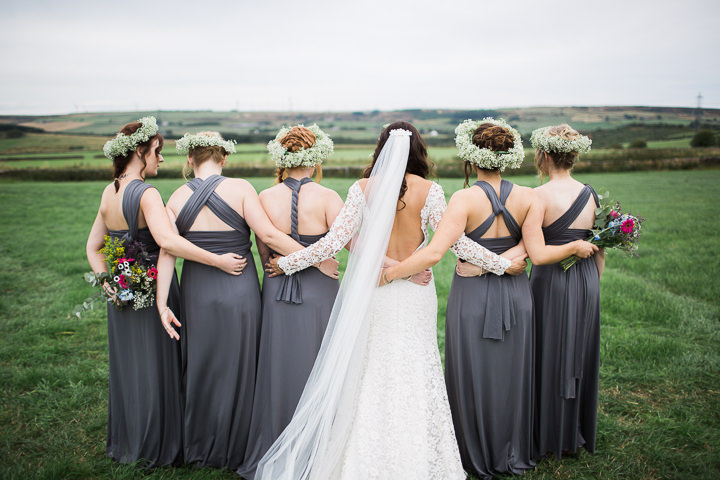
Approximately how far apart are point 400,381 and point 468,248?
122cm

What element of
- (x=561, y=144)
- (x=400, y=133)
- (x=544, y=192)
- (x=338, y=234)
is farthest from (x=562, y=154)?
(x=338, y=234)

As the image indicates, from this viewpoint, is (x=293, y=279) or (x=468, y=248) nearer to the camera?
(x=468, y=248)

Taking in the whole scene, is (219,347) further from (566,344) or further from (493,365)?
(566,344)

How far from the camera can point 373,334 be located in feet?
12.5

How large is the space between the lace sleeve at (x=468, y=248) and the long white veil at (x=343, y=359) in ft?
1.12

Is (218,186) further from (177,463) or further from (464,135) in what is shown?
(177,463)

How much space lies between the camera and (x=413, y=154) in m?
3.89

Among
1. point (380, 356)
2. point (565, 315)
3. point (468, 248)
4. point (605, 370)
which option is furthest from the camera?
point (605, 370)

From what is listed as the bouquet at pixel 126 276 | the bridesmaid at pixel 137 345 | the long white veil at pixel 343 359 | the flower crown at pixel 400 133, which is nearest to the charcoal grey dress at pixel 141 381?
the bridesmaid at pixel 137 345

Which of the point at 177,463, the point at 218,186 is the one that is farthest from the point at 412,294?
the point at 177,463

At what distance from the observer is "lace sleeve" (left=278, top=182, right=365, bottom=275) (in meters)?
3.91

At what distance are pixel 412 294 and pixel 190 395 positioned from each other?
2233mm

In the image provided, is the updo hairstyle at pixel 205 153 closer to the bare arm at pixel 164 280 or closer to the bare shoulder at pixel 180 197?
the bare shoulder at pixel 180 197

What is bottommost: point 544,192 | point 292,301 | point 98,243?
point 292,301
